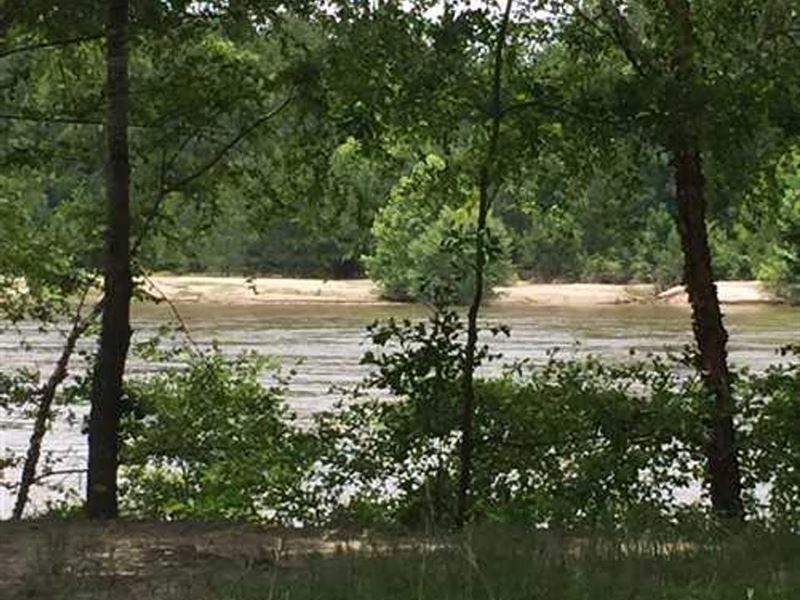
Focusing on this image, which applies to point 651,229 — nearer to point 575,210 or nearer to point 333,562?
point 575,210

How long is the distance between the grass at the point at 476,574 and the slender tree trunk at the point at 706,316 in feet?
11.6

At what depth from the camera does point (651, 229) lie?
1191 centimetres

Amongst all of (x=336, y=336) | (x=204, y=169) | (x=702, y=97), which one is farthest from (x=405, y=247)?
(x=336, y=336)

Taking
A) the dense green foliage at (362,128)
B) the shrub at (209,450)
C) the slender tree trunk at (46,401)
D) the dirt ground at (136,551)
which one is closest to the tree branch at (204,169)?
the dense green foliage at (362,128)

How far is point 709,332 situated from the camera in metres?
10.8

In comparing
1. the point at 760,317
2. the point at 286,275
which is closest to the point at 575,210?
the point at 760,317

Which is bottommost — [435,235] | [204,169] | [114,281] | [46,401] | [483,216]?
[46,401]

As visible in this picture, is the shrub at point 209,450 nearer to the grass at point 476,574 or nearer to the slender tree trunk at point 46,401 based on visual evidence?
the slender tree trunk at point 46,401

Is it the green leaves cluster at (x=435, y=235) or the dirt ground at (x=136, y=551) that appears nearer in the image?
the dirt ground at (x=136, y=551)

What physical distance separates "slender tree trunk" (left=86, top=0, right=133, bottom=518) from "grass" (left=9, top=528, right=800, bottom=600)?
237 cm

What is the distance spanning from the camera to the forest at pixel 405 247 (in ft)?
24.8

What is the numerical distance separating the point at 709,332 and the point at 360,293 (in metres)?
45.6

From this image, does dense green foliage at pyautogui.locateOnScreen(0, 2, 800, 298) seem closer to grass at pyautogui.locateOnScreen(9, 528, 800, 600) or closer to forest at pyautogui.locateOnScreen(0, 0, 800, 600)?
forest at pyautogui.locateOnScreen(0, 0, 800, 600)

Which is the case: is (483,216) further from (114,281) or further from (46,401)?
(46,401)
